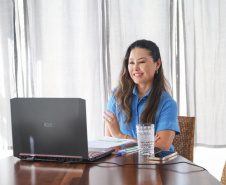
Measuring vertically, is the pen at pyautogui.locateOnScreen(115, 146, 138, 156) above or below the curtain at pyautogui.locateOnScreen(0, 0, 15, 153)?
below

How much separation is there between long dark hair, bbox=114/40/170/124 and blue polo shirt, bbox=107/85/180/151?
0.10ft

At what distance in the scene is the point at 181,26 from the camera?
324cm

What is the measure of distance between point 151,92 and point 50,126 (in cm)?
102

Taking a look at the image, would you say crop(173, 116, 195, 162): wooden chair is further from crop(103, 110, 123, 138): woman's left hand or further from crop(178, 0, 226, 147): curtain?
crop(178, 0, 226, 147): curtain

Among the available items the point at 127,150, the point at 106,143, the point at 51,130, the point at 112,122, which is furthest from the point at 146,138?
the point at 112,122

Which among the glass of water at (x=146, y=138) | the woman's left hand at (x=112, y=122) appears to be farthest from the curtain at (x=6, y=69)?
the glass of water at (x=146, y=138)

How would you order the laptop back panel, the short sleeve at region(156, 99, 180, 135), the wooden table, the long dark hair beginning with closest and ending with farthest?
1. the wooden table
2. the laptop back panel
3. the short sleeve at region(156, 99, 180, 135)
4. the long dark hair

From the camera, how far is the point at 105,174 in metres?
1.22

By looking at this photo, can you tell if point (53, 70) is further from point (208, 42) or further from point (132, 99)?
point (208, 42)

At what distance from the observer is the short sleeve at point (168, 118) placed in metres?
2.03

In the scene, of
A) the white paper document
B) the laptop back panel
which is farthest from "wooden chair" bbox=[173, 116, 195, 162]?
the laptop back panel

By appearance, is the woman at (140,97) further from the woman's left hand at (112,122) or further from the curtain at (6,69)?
the curtain at (6,69)

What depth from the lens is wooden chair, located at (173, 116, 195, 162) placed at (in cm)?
223

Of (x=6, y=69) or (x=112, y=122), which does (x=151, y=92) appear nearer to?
(x=112, y=122)
